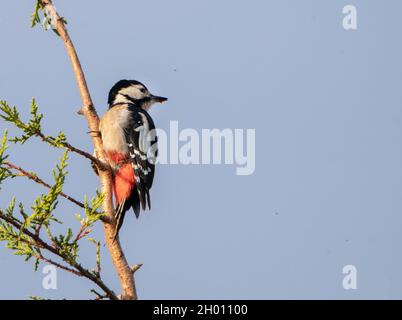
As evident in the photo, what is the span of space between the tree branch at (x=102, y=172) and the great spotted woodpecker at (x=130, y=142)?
0.34 metres

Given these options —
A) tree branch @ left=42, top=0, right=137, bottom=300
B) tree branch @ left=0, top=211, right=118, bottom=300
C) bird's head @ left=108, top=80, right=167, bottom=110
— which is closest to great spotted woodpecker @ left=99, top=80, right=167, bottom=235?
bird's head @ left=108, top=80, right=167, bottom=110

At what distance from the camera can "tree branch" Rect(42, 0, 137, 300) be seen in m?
3.53

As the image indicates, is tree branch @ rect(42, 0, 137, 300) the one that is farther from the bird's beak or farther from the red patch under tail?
the bird's beak

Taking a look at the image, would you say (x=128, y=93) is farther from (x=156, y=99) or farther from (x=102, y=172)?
(x=102, y=172)

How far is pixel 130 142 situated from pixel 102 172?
153 centimetres

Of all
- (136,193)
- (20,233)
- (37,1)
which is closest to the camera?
(20,233)

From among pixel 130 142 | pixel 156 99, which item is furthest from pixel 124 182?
pixel 156 99

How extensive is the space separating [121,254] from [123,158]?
1.82 meters

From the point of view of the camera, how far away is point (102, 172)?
13.7 feet

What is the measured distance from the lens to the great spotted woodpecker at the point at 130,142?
507 centimetres
